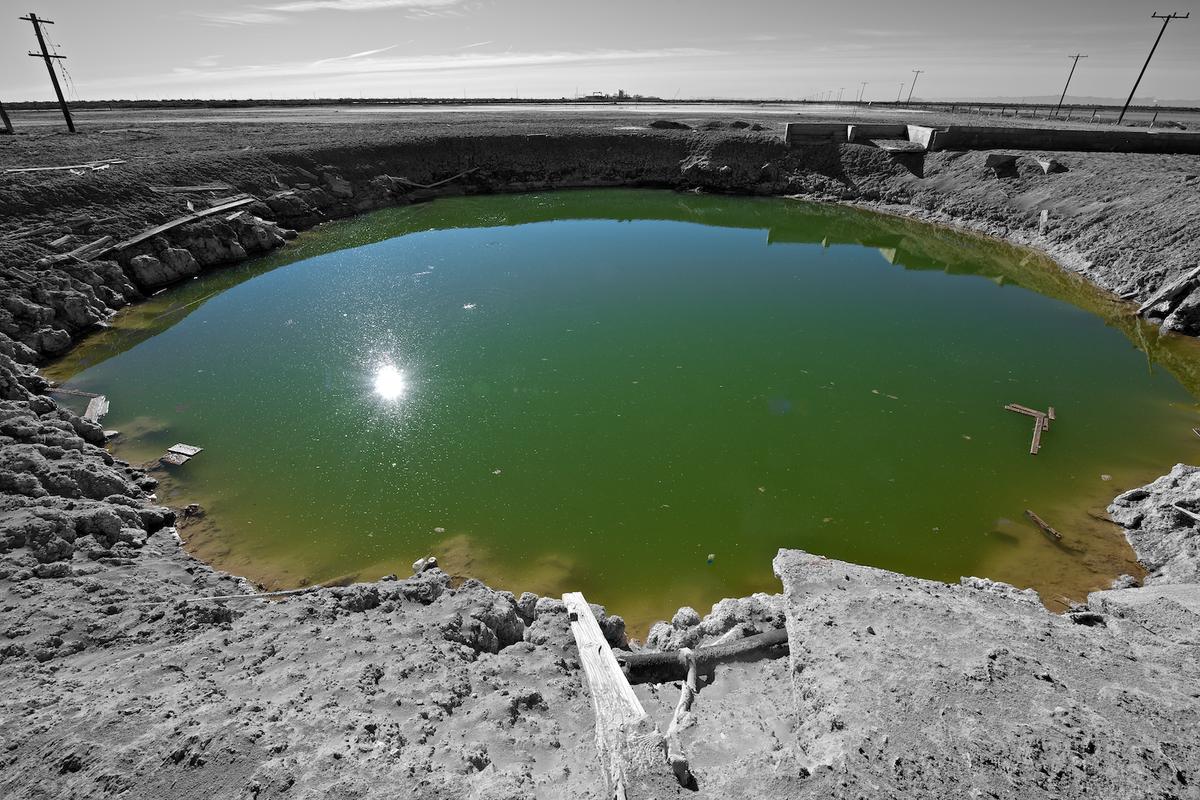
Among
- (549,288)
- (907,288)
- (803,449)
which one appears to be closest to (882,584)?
(803,449)

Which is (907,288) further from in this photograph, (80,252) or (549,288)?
(80,252)

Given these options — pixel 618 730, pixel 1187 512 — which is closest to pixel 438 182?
pixel 618 730

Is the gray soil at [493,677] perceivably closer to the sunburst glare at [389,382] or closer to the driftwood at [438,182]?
the sunburst glare at [389,382]

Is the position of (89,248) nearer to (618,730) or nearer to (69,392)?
(69,392)

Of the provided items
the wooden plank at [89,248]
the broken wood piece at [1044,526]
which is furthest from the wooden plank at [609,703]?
the wooden plank at [89,248]

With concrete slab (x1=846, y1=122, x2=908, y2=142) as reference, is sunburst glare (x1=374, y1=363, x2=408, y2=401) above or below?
below

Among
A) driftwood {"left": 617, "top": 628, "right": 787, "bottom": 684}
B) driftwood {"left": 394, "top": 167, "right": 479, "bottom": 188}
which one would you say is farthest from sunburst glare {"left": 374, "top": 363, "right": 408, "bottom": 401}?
driftwood {"left": 394, "top": 167, "right": 479, "bottom": 188}

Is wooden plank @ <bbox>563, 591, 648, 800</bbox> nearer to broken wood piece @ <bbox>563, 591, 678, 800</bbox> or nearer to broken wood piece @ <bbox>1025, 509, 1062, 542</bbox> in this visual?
broken wood piece @ <bbox>563, 591, 678, 800</bbox>
